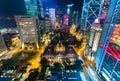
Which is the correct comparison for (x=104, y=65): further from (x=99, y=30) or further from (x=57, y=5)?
(x=57, y=5)

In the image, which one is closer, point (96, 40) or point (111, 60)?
point (111, 60)

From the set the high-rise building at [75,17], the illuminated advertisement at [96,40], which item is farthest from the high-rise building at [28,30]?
the high-rise building at [75,17]

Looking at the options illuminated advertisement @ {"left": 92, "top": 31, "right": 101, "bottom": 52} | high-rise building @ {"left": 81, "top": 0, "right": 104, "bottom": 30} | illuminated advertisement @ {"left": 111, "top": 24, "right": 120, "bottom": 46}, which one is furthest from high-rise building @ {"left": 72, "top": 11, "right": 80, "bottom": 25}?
illuminated advertisement @ {"left": 111, "top": 24, "right": 120, "bottom": 46}

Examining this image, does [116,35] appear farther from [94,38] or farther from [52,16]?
[52,16]

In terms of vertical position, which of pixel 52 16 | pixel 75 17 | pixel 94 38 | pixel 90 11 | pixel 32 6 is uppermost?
pixel 32 6

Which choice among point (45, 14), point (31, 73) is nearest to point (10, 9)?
point (45, 14)

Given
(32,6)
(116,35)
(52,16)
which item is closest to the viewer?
(116,35)

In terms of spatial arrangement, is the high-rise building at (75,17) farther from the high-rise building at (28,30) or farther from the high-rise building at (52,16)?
the high-rise building at (28,30)

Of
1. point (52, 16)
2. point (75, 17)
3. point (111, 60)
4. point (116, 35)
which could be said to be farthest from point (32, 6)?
point (111, 60)
